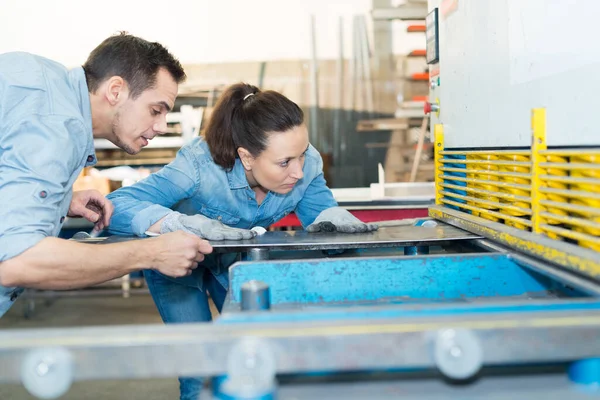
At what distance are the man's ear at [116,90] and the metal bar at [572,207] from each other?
3.69 feet

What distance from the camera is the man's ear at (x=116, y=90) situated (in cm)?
162

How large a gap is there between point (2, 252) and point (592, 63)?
117cm

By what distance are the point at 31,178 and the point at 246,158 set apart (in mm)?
787

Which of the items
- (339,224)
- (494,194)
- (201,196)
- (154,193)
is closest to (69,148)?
(154,193)

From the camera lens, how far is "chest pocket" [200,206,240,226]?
6.36ft

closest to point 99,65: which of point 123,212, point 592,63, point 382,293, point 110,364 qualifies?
point 123,212

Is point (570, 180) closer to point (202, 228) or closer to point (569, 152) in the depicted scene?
point (569, 152)

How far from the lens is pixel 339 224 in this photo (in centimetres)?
180

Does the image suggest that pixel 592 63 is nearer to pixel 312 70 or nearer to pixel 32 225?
pixel 32 225

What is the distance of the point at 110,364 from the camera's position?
72 cm

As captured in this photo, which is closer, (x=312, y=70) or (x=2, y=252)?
(x=2, y=252)

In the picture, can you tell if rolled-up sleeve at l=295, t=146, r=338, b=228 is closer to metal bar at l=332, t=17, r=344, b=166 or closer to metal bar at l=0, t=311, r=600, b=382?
metal bar at l=0, t=311, r=600, b=382

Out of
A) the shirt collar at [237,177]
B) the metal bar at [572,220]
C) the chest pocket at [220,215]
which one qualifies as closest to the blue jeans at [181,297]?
the chest pocket at [220,215]

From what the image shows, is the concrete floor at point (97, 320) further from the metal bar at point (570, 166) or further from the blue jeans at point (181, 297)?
the metal bar at point (570, 166)
